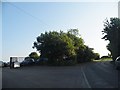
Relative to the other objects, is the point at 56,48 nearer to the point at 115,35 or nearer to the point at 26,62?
the point at 26,62

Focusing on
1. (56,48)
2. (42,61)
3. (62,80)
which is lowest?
(62,80)

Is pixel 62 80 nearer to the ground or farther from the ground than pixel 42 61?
nearer to the ground

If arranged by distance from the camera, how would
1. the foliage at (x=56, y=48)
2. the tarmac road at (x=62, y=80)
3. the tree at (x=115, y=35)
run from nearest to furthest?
the tarmac road at (x=62, y=80) < the tree at (x=115, y=35) < the foliage at (x=56, y=48)

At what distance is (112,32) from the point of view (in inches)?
1759

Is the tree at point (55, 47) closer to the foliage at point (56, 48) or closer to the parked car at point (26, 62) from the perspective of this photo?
the foliage at point (56, 48)

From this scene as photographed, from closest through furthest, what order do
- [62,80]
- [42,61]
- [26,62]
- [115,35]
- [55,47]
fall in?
[62,80] → [115,35] → [55,47] → [26,62] → [42,61]

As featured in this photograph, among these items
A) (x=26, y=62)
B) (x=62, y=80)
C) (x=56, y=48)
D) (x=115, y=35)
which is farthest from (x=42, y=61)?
(x=62, y=80)

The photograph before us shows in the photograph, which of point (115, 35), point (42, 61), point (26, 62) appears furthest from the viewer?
point (42, 61)

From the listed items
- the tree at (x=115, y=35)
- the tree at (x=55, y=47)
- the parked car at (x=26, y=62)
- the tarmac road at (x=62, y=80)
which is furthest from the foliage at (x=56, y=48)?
the tarmac road at (x=62, y=80)

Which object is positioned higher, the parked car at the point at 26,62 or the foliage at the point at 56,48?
the foliage at the point at 56,48

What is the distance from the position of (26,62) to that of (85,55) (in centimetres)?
1626

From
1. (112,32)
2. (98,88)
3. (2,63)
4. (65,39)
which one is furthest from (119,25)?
(98,88)

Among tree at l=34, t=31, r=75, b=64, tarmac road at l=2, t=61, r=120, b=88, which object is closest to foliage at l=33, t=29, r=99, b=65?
tree at l=34, t=31, r=75, b=64

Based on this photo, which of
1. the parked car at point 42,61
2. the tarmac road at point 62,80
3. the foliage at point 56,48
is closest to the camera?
the tarmac road at point 62,80
